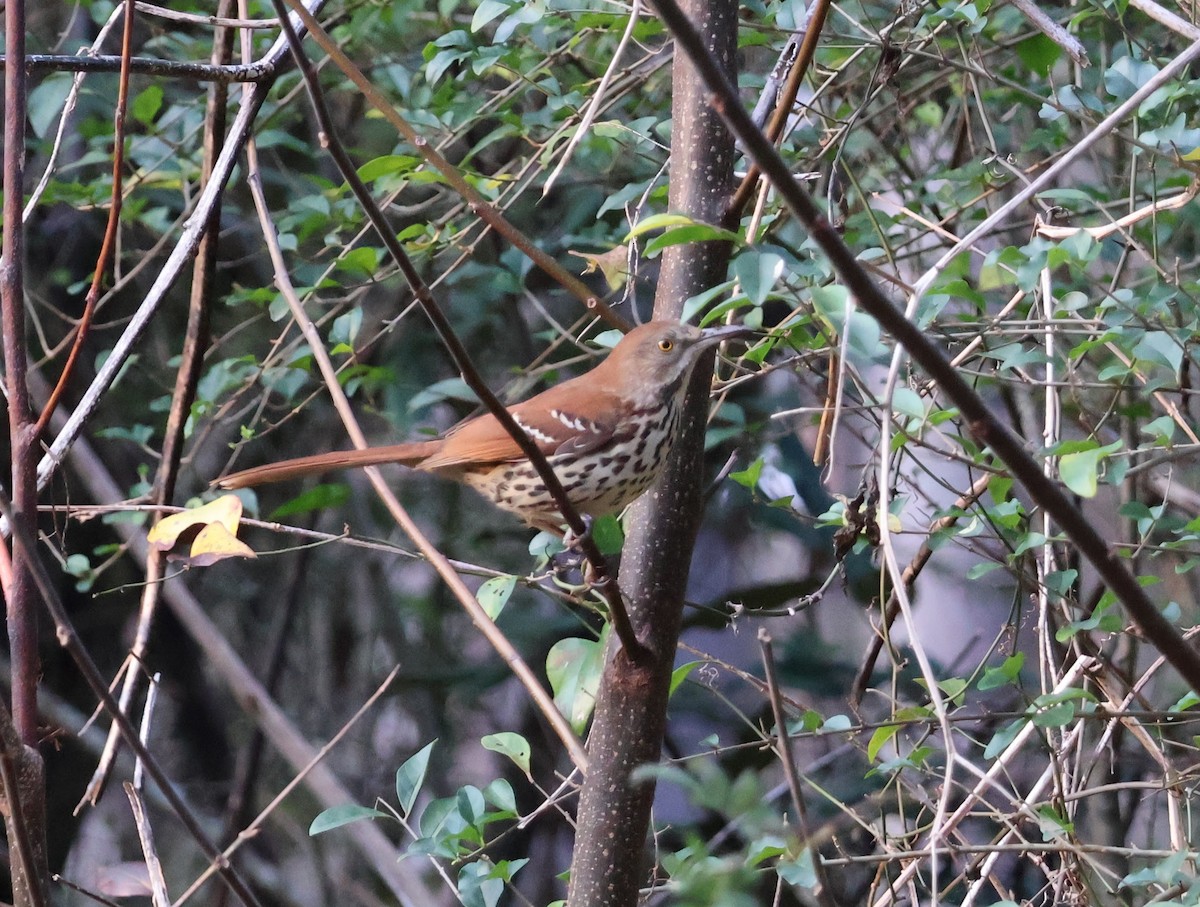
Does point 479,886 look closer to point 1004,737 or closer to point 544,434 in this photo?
point 1004,737

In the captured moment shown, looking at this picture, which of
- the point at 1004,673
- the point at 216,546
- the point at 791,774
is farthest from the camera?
the point at 216,546

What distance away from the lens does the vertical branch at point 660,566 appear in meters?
1.76

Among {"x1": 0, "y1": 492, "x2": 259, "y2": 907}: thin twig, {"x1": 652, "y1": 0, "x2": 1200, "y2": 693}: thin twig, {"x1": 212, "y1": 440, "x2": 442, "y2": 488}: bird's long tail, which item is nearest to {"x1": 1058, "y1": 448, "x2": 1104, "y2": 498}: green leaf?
{"x1": 652, "y1": 0, "x2": 1200, "y2": 693}: thin twig

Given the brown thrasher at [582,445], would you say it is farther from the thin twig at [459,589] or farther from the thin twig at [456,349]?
the thin twig at [456,349]

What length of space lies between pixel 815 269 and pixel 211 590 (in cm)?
353

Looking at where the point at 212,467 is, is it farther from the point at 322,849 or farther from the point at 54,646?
the point at 322,849

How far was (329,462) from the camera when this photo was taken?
255cm

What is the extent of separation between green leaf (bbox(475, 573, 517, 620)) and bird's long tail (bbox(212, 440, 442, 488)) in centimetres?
49

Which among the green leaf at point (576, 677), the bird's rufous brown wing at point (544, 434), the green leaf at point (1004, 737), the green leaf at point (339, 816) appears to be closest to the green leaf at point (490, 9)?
the bird's rufous brown wing at point (544, 434)

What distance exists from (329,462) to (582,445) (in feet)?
1.73

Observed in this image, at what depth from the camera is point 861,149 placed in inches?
136

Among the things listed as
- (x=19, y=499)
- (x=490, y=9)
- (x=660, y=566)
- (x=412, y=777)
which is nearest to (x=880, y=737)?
(x=660, y=566)

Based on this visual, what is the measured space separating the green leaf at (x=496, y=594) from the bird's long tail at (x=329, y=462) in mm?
492

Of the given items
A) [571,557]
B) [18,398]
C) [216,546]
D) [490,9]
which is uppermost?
[490,9]
